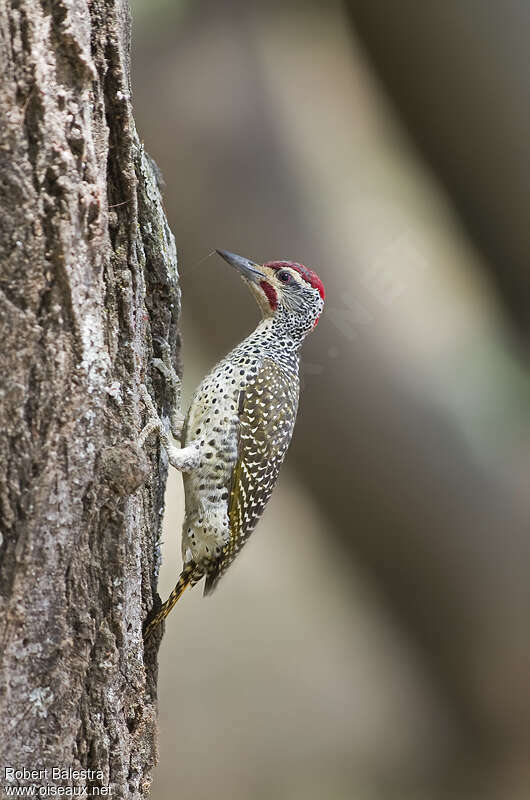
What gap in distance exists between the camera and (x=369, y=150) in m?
4.70

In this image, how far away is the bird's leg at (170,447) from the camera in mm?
2102

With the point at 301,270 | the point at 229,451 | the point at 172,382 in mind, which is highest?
the point at 301,270

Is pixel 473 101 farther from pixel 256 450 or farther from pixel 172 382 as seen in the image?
pixel 172 382

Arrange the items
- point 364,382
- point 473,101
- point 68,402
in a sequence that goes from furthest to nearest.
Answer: point 364,382
point 473,101
point 68,402

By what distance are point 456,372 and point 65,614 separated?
3.21 m

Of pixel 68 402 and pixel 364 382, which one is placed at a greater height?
pixel 68 402

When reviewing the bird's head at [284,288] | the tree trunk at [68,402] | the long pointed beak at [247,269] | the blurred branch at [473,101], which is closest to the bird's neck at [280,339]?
the bird's head at [284,288]

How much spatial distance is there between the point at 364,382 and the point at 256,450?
1803 millimetres

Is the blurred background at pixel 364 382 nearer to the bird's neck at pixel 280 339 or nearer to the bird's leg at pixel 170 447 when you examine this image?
the bird's neck at pixel 280 339

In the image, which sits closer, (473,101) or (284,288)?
(284,288)

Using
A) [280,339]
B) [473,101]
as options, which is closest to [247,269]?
[280,339]

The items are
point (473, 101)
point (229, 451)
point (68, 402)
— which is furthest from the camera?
point (473, 101)

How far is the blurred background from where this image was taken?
13.5ft

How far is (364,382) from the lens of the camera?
4.32 meters
